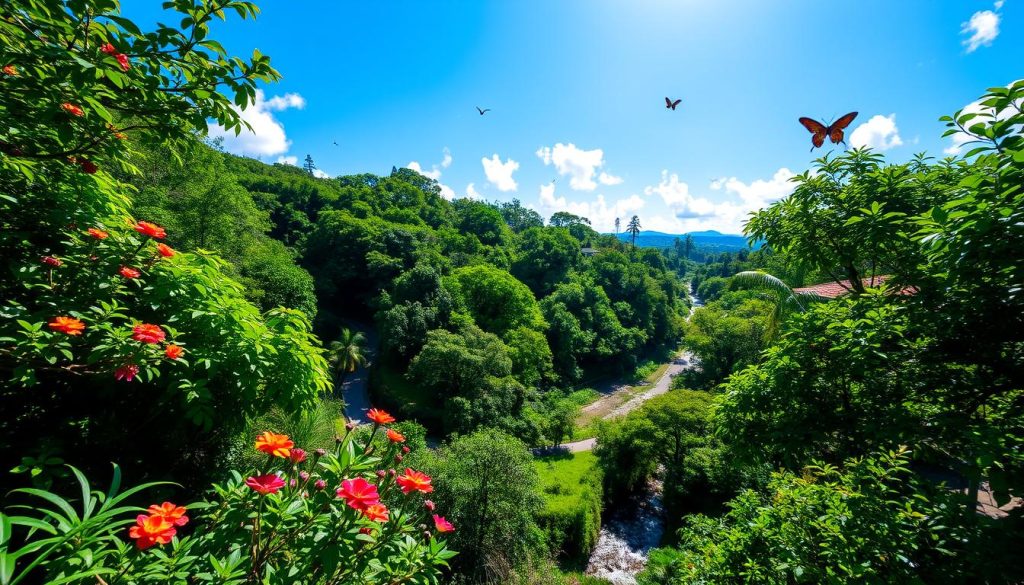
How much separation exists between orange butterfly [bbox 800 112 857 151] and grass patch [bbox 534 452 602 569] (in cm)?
1175

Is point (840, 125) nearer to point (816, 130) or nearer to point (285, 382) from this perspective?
point (816, 130)

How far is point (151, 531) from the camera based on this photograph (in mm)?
1384

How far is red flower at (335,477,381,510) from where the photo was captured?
5.23ft

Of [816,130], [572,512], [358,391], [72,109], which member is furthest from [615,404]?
[72,109]

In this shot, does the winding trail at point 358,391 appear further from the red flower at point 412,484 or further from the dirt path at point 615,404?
the red flower at point 412,484

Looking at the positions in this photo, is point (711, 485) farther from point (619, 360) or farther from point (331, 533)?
point (619, 360)

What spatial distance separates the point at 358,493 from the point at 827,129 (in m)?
6.87

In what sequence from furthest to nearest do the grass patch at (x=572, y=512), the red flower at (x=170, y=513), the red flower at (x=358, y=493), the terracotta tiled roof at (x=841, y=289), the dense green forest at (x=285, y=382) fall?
1. the grass patch at (x=572, y=512)
2. the terracotta tiled roof at (x=841, y=289)
3. the dense green forest at (x=285, y=382)
4. the red flower at (x=358, y=493)
5. the red flower at (x=170, y=513)

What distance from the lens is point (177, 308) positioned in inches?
120

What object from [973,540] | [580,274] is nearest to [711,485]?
[973,540]

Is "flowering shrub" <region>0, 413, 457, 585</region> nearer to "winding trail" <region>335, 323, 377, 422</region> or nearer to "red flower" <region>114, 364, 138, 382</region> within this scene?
"red flower" <region>114, 364, 138, 382</region>

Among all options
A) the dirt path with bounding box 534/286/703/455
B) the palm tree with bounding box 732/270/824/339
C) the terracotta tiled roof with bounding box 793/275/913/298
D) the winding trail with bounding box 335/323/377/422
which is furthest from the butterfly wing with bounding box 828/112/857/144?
the winding trail with bounding box 335/323/377/422

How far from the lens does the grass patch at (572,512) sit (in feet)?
44.3

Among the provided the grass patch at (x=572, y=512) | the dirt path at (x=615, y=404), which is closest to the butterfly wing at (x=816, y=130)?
the grass patch at (x=572, y=512)
